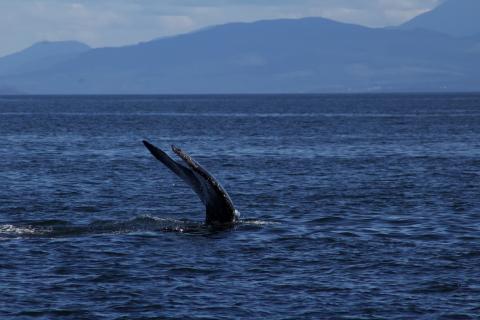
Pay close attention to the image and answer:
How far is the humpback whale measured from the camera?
79.0ft

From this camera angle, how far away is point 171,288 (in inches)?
776

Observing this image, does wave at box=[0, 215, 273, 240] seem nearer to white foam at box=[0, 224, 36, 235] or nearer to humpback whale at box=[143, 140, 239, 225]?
white foam at box=[0, 224, 36, 235]

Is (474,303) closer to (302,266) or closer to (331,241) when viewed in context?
(302,266)

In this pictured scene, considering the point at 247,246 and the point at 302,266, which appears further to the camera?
the point at 247,246

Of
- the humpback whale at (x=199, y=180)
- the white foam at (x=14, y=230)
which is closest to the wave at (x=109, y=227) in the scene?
the white foam at (x=14, y=230)

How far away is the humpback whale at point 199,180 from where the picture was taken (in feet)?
79.0

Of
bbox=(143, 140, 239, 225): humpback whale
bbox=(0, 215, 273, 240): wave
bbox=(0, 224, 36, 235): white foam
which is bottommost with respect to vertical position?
bbox=(0, 215, 273, 240): wave

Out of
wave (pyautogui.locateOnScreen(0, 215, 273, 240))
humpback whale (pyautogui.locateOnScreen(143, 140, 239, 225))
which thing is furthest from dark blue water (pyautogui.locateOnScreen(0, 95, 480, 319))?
humpback whale (pyautogui.locateOnScreen(143, 140, 239, 225))

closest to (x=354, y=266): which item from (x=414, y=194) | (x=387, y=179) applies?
(x=414, y=194)

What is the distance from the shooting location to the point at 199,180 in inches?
976

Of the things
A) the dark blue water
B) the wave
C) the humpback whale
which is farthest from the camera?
the wave

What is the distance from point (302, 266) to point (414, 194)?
14.9 meters

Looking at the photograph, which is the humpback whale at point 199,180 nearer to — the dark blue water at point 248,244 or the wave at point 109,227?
the wave at point 109,227

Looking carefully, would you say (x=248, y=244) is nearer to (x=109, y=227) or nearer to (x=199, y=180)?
(x=199, y=180)
